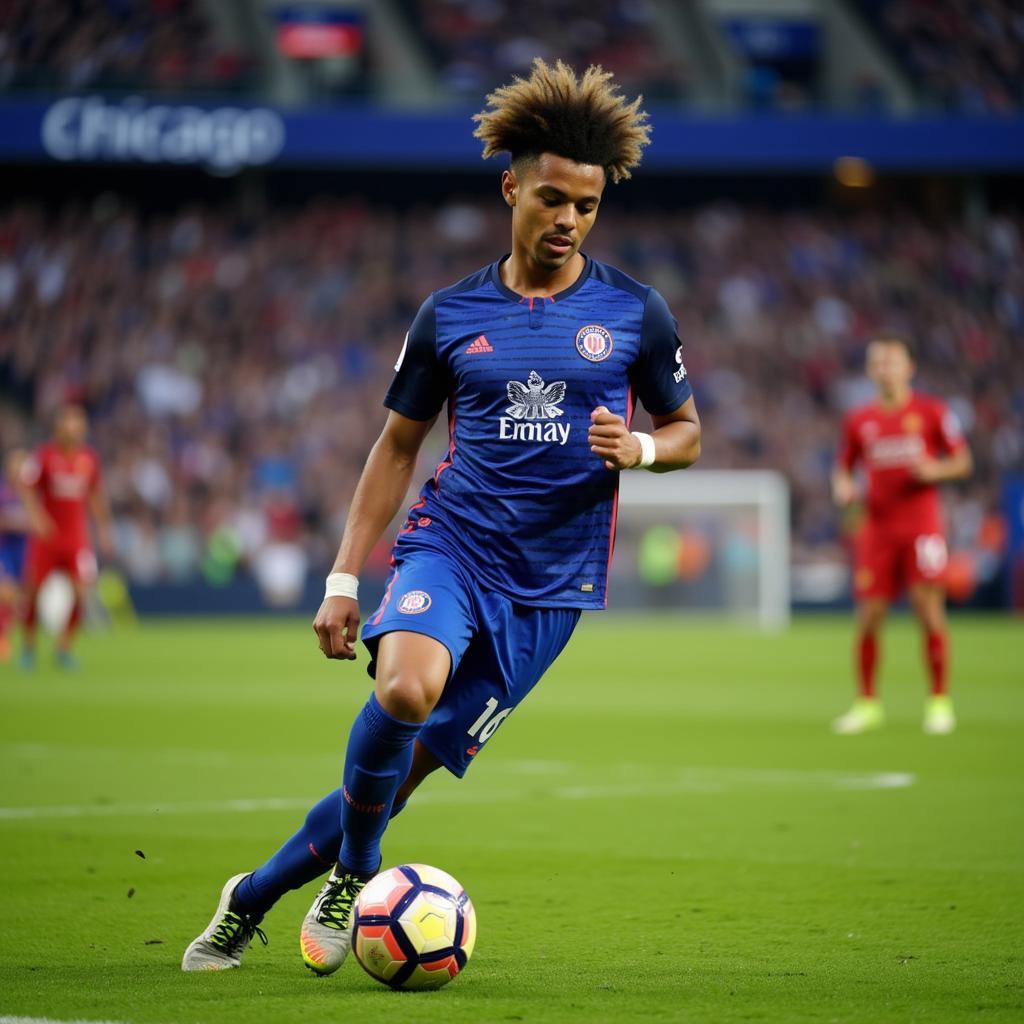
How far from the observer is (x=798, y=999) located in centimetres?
449

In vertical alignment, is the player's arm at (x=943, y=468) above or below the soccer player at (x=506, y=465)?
below

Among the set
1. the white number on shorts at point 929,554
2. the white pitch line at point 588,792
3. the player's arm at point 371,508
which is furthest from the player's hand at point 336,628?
the white number on shorts at point 929,554

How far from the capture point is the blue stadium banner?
1264 inches

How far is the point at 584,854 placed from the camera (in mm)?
7211

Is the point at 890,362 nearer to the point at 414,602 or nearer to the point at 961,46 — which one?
the point at 414,602

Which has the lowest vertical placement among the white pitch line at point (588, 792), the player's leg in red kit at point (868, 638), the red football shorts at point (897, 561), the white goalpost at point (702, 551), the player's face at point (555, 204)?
the white goalpost at point (702, 551)

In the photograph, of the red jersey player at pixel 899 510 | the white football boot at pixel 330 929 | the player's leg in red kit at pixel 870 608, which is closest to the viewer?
the white football boot at pixel 330 929

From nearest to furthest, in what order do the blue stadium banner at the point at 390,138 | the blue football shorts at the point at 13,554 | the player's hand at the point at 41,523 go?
the player's hand at the point at 41,523, the blue football shorts at the point at 13,554, the blue stadium banner at the point at 390,138

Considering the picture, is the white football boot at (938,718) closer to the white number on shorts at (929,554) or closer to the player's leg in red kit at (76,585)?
the white number on shorts at (929,554)

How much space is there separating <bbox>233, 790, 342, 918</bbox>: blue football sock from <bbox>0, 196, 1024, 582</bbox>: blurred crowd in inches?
966

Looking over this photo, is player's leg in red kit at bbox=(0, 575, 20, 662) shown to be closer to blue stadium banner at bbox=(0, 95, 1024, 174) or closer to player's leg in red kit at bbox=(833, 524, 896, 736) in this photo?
player's leg in red kit at bbox=(833, 524, 896, 736)

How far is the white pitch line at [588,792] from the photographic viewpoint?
841cm

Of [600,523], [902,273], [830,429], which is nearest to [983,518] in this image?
[830,429]

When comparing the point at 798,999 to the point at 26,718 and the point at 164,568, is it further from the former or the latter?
the point at 164,568
